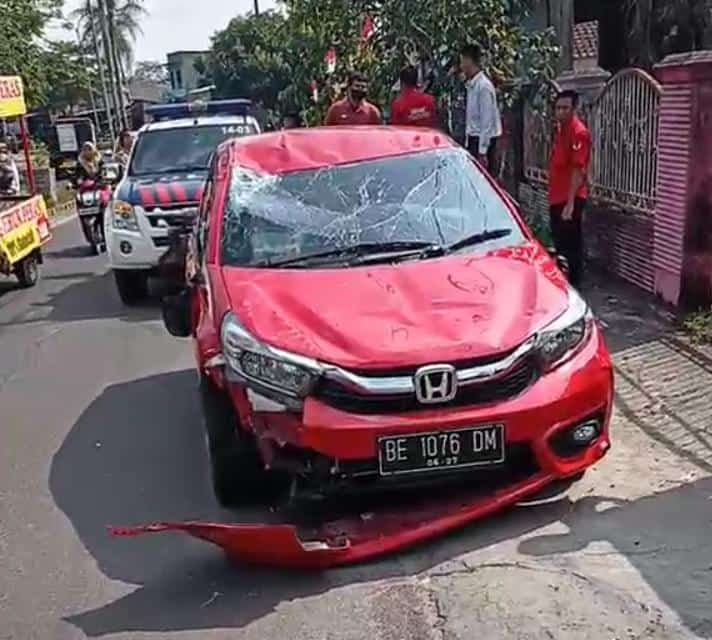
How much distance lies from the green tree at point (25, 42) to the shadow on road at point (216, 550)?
21722 mm

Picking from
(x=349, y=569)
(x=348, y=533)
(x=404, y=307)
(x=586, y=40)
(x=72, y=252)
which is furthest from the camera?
(x=586, y=40)

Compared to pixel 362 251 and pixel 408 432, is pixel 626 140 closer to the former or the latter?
pixel 362 251

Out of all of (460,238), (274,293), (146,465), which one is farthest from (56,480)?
(460,238)

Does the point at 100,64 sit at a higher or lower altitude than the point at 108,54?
lower

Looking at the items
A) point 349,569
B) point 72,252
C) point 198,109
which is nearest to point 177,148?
point 198,109

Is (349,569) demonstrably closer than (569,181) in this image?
Yes

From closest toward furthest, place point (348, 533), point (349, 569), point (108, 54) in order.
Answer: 1. point (349, 569)
2. point (348, 533)
3. point (108, 54)

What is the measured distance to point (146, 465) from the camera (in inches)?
245

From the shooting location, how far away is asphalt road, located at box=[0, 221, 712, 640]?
13.8 ft

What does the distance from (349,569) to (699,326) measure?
4218 millimetres

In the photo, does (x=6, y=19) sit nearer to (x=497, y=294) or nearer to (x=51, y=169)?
(x=51, y=169)

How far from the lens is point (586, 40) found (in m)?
17.2

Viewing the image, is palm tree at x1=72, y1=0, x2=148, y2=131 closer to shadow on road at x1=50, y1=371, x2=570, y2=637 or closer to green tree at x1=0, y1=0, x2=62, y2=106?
green tree at x1=0, y1=0, x2=62, y2=106

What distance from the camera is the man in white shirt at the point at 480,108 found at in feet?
36.3
